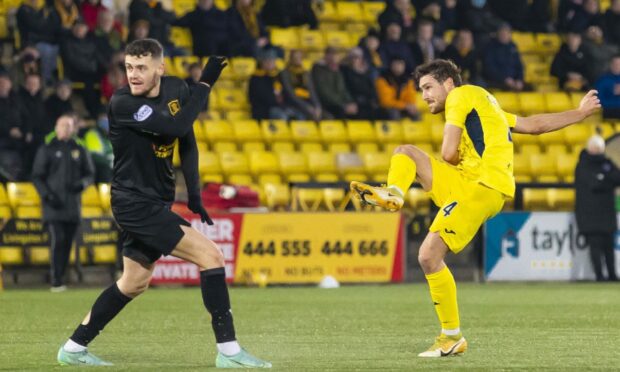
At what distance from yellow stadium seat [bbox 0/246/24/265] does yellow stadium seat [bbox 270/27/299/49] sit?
23.1 feet

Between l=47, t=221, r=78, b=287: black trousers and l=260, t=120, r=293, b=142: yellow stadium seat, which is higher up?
l=260, t=120, r=293, b=142: yellow stadium seat

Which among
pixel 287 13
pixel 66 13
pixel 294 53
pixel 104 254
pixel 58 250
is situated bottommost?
pixel 104 254

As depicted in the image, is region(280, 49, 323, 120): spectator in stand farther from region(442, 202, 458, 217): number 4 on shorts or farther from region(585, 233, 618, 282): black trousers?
region(442, 202, 458, 217): number 4 on shorts

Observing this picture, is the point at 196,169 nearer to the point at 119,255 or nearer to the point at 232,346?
the point at 232,346

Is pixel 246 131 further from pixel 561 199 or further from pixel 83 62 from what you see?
pixel 561 199

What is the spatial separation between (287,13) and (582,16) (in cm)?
563

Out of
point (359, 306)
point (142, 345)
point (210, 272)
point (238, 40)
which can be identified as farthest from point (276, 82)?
point (210, 272)

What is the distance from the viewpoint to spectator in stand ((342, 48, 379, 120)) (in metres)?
21.9

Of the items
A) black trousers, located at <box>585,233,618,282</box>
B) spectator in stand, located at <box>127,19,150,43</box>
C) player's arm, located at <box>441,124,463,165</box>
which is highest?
spectator in stand, located at <box>127,19,150,43</box>

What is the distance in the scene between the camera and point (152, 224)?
8070mm

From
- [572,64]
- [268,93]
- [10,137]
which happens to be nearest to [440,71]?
[10,137]

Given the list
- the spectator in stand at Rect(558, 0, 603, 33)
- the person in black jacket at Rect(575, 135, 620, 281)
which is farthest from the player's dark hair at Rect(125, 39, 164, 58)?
the spectator in stand at Rect(558, 0, 603, 33)

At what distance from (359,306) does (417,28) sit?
10057 mm

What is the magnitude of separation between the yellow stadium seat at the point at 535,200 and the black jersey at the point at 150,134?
12951 mm
